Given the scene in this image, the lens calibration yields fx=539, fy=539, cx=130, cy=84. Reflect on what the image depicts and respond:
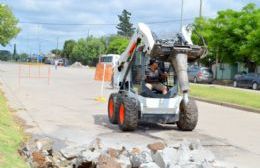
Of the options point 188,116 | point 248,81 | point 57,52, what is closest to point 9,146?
point 188,116

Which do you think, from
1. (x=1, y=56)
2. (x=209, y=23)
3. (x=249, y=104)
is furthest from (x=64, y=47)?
(x=249, y=104)

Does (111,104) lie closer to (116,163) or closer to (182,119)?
(182,119)

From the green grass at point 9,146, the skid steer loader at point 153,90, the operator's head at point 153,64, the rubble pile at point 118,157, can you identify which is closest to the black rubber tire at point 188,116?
the skid steer loader at point 153,90

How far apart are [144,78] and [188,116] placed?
1.46m

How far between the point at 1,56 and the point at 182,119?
364 feet

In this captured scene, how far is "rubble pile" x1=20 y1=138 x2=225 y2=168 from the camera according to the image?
24.9ft

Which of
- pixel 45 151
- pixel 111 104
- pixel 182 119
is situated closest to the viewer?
pixel 45 151

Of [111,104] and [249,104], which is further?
[249,104]

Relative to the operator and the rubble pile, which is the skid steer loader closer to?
the operator

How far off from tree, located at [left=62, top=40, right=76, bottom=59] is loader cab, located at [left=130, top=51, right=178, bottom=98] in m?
122

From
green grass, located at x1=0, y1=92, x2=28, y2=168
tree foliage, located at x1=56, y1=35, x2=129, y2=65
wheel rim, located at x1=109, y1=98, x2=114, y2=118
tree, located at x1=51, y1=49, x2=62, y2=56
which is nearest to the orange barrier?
wheel rim, located at x1=109, y1=98, x2=114, y2=118

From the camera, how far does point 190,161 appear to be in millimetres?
7691

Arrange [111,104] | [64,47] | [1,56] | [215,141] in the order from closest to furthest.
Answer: [215,141] → [111,104] → [1,56] → [64,47]

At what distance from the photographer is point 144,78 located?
13500 millimetres
